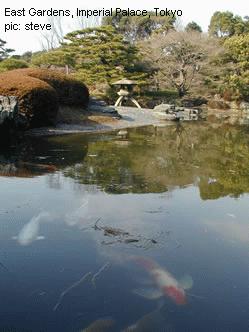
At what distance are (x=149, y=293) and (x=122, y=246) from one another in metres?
1.04

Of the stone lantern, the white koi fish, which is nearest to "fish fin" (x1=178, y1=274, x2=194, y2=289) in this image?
the white koi fish

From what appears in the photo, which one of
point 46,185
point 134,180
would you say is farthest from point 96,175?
point 46,185

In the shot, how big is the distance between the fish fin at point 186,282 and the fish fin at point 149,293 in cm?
24

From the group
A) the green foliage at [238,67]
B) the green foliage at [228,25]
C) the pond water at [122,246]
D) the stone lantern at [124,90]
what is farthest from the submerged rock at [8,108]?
the green foliage at [228,25]

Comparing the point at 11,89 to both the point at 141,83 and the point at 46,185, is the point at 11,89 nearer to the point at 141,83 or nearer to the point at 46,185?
the point at 46,185

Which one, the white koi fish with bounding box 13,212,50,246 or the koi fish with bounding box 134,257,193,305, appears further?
→ the white koi fish with bounding box 13,212,50,246

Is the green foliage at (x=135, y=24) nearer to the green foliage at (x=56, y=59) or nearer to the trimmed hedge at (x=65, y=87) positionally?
the green foliage at (x=56, y=59)

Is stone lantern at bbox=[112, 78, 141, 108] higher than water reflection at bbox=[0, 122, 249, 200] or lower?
higher

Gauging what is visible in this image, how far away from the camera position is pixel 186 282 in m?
3.60

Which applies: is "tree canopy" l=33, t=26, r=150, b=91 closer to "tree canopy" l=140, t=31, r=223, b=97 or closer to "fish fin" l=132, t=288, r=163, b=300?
"tree canopy" l=140, t=31, r=223, b=97

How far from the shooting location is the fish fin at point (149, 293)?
11.0ft

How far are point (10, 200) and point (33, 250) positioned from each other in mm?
1933

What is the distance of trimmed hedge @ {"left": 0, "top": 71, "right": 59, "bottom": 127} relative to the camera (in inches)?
532

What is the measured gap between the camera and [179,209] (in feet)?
19.2
